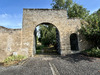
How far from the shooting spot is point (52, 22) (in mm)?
7605

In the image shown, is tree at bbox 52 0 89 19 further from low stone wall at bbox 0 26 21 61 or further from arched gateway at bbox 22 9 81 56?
low stone wall at bbox 0 26 21 61

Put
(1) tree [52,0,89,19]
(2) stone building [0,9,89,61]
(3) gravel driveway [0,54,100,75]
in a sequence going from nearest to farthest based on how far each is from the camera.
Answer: (3) gravel driveway [0,54,100,75] → (2) stone building [0,9,89,61] → (1) tree [52,0,89,19]

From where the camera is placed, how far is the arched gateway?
725 centimetres

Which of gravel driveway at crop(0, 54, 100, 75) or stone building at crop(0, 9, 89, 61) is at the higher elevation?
stone building at crop(0, 9, 89, 61)

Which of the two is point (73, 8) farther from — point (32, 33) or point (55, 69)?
point (55, 69)

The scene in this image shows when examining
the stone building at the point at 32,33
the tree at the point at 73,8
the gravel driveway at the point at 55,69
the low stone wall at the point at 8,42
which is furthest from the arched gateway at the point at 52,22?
the tree at the point at 73,8

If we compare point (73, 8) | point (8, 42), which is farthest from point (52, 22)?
point (73, 8)

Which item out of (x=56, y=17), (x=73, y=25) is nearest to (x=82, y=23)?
(x=73, y=25)

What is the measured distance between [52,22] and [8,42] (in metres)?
5.99

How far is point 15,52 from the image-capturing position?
20.9ft

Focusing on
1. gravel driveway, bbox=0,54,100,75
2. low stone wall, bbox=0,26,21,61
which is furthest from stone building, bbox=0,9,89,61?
gravel driveway, bbox=0,54,100,75

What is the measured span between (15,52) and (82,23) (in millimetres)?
9479

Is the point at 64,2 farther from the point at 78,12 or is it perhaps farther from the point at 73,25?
the point at 73,25

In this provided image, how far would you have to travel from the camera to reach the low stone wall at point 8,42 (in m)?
6.47
